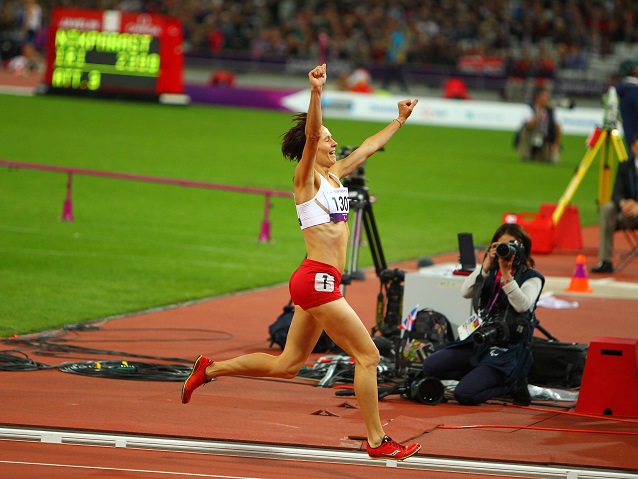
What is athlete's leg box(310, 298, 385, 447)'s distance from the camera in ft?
21.5

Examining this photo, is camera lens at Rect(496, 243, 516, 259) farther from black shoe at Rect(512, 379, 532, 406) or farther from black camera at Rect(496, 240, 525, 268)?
black shoe at Rect(512, 379, 532, 406)

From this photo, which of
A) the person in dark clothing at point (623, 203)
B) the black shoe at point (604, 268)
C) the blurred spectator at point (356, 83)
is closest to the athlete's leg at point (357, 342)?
the person in dark clothing at point (623, 203)

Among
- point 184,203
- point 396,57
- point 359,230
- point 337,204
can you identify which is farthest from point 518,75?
point 337,204

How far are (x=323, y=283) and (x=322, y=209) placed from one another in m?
0.43

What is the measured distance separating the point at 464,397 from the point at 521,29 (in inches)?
1603

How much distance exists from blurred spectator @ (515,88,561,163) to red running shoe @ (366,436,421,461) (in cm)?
2220

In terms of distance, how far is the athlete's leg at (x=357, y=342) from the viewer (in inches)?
258

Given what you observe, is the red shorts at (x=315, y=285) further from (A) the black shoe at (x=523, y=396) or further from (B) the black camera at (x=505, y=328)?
(A) the black shoe at (x=523, y=396)

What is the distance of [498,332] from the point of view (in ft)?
27.4

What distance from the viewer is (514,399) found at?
852 centimetres

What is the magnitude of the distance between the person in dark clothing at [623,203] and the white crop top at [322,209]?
815 cm

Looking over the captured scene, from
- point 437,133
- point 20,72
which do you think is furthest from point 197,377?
point 20,72

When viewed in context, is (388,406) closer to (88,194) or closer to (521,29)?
(88,194)

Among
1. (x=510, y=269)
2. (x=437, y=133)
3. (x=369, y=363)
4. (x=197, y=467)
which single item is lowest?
(x=197, y=467)
